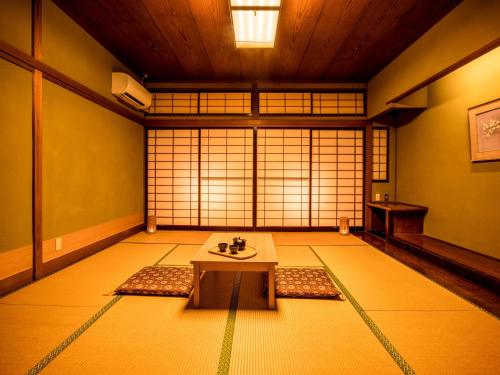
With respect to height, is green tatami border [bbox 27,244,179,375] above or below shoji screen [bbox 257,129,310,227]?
below

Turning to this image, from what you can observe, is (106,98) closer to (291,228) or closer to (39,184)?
(39,184)

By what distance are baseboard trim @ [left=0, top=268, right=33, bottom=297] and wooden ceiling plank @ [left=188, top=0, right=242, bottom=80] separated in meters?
3.47

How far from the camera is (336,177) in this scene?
542 centimetres

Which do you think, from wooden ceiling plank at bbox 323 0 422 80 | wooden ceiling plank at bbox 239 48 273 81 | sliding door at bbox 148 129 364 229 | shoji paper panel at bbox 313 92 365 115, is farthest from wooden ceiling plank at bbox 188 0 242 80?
shoji paper panel at bbox 313 92 365 115

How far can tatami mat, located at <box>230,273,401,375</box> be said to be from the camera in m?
1.48

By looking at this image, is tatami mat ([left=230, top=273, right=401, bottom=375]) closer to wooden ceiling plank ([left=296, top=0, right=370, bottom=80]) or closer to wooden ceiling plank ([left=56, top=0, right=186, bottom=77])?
wooden ceiling plank ([left=296, top=0, right=370, bottom=80])

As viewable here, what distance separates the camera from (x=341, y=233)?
5.03 meters

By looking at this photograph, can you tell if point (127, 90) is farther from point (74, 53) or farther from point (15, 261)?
point (15, 261)

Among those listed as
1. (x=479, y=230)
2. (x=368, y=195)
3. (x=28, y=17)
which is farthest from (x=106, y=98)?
(x=479, y=230)

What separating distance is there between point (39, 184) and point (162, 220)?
9.49ft


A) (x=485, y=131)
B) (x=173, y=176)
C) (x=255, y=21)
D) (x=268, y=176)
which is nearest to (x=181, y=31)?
(x=255, y=21)

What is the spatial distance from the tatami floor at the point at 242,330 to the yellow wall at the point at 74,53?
255cm

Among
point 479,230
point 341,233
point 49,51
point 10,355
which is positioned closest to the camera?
point 10,355

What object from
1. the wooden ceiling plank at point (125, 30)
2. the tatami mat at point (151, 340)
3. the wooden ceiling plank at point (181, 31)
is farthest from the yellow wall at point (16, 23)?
the tatami mat at point (151, 340)
